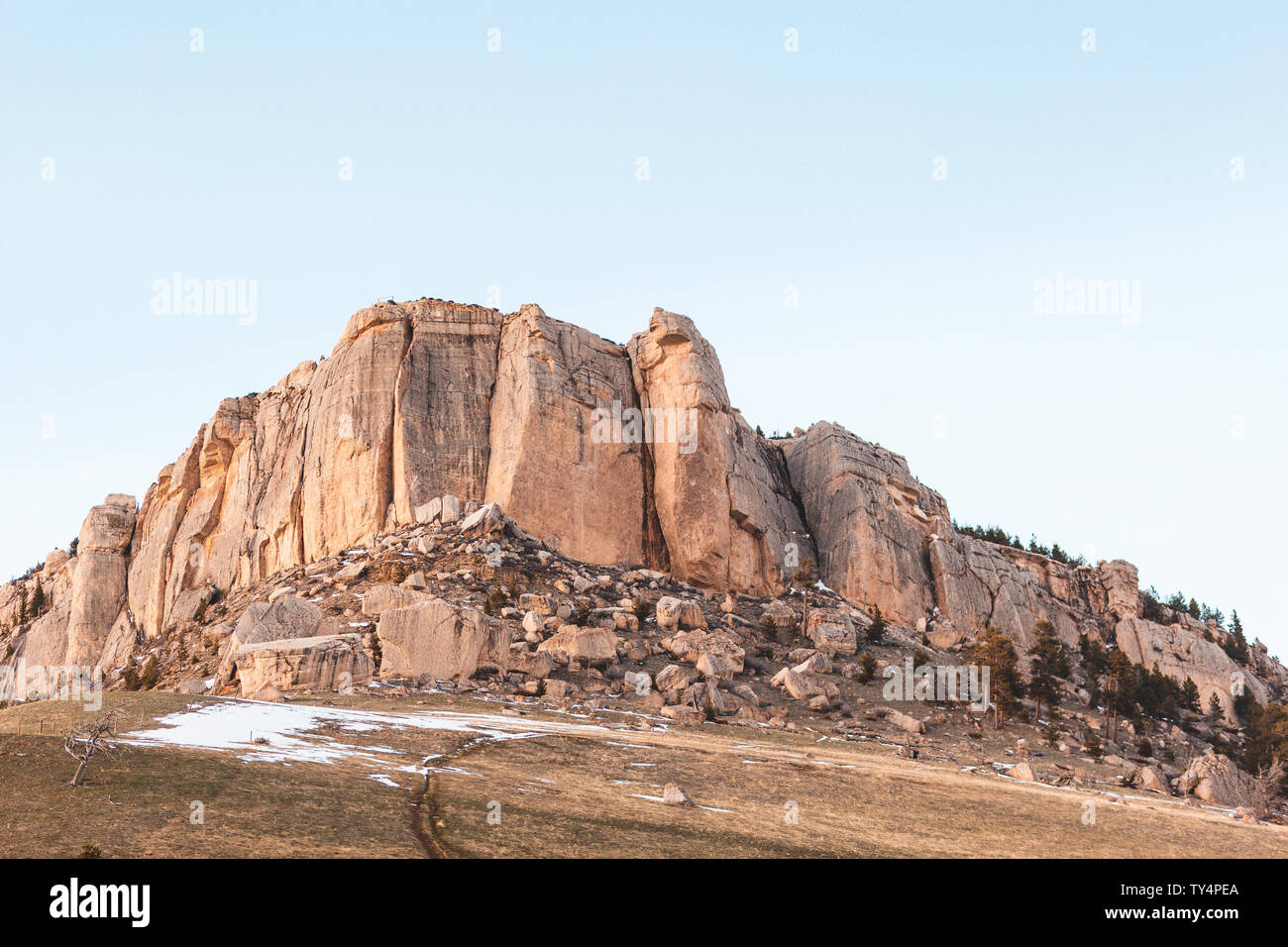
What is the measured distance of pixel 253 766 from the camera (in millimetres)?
22500

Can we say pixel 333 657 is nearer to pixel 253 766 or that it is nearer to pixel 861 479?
pixel 253 766

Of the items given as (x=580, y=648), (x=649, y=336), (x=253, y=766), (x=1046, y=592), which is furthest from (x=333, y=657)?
(x=1046, y=592)

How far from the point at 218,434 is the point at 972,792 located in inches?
2954

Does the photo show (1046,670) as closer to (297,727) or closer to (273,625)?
(273,625)

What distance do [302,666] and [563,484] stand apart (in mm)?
31022

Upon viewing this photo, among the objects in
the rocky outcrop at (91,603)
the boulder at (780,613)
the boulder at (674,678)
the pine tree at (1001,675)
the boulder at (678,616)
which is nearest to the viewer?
the boulder at (674,678)

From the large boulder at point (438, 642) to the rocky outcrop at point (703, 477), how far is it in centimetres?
2656

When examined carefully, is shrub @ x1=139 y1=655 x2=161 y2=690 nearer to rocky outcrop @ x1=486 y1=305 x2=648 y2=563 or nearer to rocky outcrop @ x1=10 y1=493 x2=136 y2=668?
rocky outcrop @ x1=486 y1=305 x2=648 y2=563

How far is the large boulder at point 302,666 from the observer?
41.2m

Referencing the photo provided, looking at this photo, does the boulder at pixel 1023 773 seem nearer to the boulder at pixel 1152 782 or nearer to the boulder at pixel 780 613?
the boulder at pixel 1152 782

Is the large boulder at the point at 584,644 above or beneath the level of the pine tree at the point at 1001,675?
above

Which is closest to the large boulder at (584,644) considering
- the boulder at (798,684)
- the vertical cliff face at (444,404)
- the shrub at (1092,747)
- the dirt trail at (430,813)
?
the boulder at (798,684)

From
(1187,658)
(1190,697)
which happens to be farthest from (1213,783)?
(1187,658)

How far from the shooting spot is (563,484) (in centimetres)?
7081
